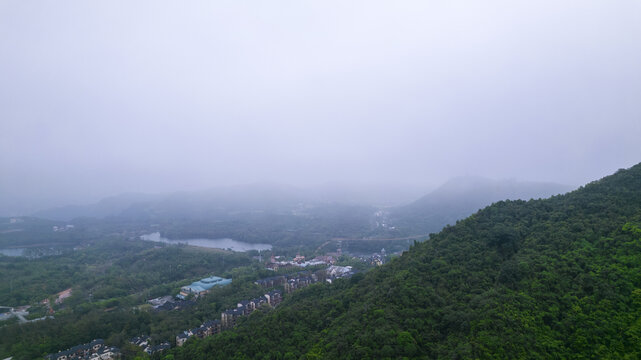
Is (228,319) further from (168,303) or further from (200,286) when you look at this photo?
(200,286)

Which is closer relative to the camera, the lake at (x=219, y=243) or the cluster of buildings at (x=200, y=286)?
the cluster of buildings at (x=200, y=286)

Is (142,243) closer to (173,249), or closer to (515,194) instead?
(173,249)

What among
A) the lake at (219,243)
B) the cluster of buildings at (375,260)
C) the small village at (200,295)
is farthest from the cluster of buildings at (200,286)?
the lake at (219,243)

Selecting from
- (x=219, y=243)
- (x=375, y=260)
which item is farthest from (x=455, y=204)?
(x=219, y=243)

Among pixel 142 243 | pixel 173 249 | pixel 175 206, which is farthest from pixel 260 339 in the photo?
pixel 175 206

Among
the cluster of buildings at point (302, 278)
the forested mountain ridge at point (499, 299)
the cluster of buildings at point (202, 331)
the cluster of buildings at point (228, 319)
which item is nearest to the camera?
the forested mountain ridge at point (499, 299)

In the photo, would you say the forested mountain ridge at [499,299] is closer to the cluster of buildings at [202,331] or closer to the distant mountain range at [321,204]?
the cluster of buildings at [202,331]

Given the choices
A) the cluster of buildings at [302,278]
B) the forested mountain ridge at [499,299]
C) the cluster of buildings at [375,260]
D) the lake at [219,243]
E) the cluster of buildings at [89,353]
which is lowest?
the lake at [219,243]
